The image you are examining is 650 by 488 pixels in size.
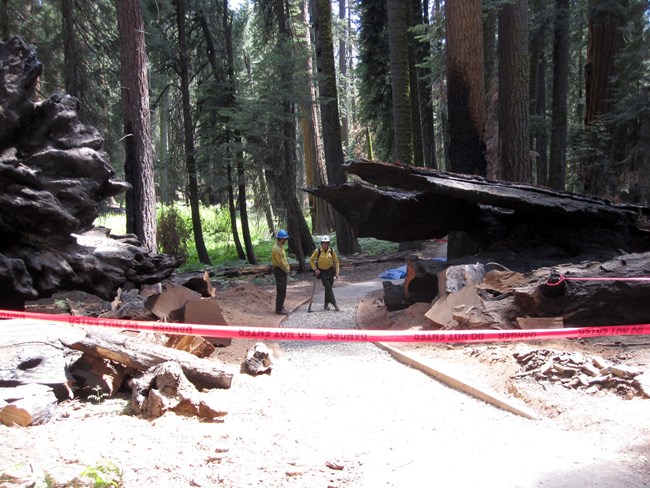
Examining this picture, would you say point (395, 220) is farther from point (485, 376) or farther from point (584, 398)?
point (584, 398)

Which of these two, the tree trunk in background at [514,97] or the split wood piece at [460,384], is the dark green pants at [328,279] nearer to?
the split wood piece at [460,384]

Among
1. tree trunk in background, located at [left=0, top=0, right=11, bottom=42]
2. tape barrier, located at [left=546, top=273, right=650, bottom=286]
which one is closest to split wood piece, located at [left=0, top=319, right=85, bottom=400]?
tape barrier, located at [left=546, top=273, right=650, bottom=286]

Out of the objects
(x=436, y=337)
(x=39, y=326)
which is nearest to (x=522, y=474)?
(x=436, y=337)

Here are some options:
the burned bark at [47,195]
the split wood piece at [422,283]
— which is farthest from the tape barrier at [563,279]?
the burned bark at [47,195]

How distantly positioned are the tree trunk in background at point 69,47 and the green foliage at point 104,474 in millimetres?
15274

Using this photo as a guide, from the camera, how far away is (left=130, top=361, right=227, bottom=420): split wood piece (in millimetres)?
5043

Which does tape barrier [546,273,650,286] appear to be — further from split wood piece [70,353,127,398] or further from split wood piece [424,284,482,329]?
split wood piece [70,353,127,398]

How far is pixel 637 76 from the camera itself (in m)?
19.8

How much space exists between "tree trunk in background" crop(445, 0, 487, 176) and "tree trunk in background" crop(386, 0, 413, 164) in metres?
5.64

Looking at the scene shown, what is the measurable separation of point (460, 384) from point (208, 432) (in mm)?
2960

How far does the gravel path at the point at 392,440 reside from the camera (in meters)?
3.95

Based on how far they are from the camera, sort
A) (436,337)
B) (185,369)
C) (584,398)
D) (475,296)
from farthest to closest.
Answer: (475,296) < (185,369) < (584,398) < (436,337)

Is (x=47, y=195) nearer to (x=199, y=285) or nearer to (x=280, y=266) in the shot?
(x=199, y=285)

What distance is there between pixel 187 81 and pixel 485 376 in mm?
18313
